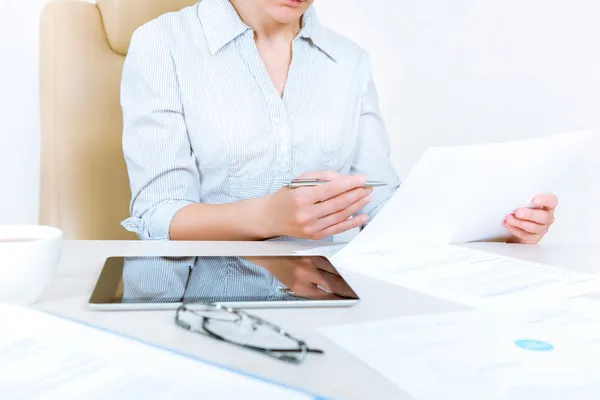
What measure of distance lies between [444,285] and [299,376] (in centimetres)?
27

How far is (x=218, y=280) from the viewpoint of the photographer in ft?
1.91

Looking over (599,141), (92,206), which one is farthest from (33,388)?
(599,141)

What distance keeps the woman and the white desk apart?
0.65 ft

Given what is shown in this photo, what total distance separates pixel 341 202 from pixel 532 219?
0.97 feet

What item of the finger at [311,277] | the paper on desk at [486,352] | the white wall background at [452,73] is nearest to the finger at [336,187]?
the finger at [311,277]

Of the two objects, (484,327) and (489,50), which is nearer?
(484,327)

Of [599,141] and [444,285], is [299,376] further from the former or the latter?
[599,141]

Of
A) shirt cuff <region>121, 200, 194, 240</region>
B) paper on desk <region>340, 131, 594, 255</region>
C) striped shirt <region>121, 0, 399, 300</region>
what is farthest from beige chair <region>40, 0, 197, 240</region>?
paper on desk <region>340, 131, 594, 255</region>

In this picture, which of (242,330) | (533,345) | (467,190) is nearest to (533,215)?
(467,190)

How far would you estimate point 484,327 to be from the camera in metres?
0.48

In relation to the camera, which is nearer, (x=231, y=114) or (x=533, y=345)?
(x=533, y=345)

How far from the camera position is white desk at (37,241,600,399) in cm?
37

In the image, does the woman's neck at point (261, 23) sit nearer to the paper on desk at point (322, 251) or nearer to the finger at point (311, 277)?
the paper on desk at point (322, 251)

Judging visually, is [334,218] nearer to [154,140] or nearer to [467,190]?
[467,190]
